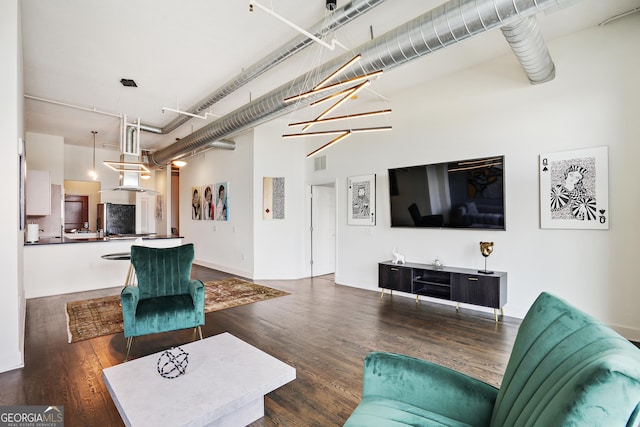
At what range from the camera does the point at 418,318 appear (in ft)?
14.4

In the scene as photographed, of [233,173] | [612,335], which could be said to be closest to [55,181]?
[233,173]

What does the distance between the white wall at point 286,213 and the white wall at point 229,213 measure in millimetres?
181

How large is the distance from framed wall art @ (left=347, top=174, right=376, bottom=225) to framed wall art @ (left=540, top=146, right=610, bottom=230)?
2.63 m

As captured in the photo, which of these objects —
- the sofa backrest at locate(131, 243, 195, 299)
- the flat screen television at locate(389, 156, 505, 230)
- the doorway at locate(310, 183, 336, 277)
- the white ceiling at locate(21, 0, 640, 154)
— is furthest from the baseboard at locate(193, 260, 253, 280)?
the white ceiling at locate(21, 0, 640, 154)

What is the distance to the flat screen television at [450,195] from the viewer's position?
4516 mm

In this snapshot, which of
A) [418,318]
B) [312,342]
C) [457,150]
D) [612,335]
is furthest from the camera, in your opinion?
[457,150]

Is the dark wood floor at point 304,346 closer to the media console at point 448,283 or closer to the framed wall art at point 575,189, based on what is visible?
the media console at point 448,283

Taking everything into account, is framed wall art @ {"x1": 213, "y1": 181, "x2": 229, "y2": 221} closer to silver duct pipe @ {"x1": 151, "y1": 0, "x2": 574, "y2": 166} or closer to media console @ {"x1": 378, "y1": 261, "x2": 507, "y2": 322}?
silver duct pipe @ {"x1": 151, "y1": 0, "x2": 574, "y2": 166}

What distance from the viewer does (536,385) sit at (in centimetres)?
113

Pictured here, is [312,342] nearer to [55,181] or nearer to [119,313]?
[119,313]

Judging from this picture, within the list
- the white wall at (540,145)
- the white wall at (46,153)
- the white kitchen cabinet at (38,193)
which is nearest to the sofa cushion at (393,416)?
the white wall at (540,145)

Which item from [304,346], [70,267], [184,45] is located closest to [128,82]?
[184,45]

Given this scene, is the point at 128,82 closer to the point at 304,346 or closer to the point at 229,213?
the point at 229,213

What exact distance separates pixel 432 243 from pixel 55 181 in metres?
8.88
